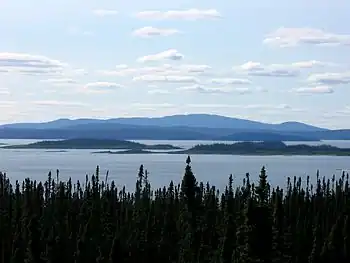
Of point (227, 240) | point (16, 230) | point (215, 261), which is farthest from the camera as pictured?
point (16, 230)


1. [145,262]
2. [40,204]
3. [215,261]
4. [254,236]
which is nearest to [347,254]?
[215,261]

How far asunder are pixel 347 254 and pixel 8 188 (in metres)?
81.0

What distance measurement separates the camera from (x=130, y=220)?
89.1 metres

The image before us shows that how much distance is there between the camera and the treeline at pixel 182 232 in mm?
35250

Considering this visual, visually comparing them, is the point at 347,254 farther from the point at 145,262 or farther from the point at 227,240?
the point at 145,262

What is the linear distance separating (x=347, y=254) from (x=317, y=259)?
2.49 meters

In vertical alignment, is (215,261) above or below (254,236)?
below

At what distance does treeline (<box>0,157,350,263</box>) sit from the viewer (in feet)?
116

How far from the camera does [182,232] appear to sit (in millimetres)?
71750

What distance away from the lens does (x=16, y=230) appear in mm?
74188

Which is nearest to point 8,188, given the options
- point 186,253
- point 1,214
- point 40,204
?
point 40,204

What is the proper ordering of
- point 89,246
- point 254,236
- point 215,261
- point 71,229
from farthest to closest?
point 71,229 → point 89,246 → point 215,261 → point 254,236

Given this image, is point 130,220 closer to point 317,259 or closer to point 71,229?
point 71,229

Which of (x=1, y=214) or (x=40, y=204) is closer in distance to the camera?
(x=1, y=214)
